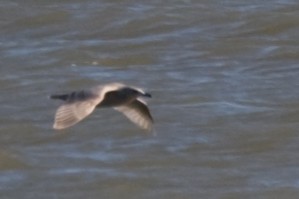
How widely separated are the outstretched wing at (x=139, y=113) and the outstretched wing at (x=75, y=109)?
38cm

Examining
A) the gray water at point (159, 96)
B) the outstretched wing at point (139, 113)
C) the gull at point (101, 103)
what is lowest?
the gray water at point (159, 96)

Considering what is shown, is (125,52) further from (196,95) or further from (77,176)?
(77,176)

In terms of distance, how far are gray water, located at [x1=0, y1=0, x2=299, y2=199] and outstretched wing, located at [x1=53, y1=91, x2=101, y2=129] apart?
5.41ft

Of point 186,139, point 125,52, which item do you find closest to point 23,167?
point 186,139

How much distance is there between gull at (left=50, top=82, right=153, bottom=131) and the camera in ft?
22.2

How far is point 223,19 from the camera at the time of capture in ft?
39.6

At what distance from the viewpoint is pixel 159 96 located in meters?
10.3

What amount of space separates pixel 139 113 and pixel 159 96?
110 inches

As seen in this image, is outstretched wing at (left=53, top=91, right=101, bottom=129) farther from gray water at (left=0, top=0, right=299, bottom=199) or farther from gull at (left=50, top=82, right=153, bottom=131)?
gray water at (left=0, top=0, right=299, bottom=199)

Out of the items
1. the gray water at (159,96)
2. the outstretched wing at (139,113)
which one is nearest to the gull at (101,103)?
the outstretched wing at (139,113)

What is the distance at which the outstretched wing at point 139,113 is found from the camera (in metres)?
7.49

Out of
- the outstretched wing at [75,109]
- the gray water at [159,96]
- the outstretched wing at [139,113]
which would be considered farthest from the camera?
the gray water at [159,96]

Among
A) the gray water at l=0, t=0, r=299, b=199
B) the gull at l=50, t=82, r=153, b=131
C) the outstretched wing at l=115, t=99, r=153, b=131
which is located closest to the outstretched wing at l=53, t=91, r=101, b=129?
the gull at l=50, t=82, r=153, b=131

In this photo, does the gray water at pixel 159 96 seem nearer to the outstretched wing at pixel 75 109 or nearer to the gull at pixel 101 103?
the gull at pixel 101 103
